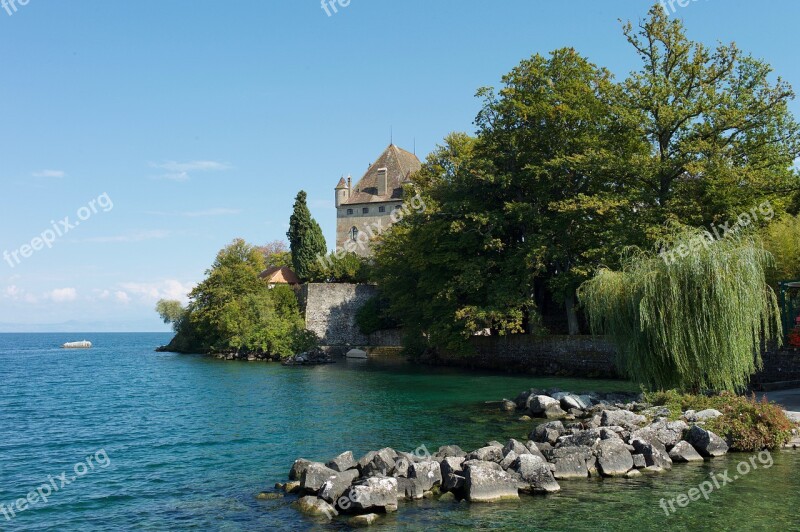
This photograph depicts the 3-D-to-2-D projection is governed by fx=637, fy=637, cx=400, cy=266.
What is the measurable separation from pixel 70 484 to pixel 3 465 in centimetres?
362

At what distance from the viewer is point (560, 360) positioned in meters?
36.5

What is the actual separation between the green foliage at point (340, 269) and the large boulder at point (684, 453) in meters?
47.6

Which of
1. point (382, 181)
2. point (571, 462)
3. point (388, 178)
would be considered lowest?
point (571, 462)

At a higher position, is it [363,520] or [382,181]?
[382,181]

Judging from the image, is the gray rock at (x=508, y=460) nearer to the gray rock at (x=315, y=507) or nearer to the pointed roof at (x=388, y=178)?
the gray rock at (x=315, y=507)

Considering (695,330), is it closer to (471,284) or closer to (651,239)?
(651,239)

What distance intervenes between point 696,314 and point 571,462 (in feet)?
23.4

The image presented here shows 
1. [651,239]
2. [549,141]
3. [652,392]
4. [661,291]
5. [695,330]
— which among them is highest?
[549,141]

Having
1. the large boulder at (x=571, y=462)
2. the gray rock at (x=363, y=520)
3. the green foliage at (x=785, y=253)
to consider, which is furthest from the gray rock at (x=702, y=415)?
the green foliage at (x=785, y=253)

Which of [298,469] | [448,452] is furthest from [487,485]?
[298,469]

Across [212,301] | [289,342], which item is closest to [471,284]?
[289,342]

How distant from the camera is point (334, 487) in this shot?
40.6 ft

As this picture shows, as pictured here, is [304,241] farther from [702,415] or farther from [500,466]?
[500,466]
